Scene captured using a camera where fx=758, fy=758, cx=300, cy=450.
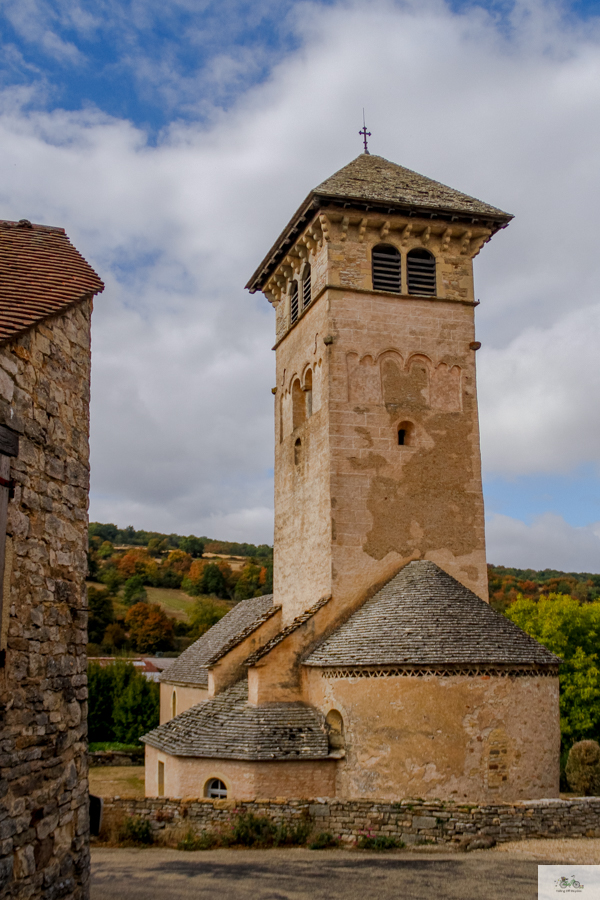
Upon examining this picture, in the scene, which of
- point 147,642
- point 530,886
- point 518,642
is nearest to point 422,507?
point 518,642

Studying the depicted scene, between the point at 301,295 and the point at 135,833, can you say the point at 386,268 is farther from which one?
the point at 135,833

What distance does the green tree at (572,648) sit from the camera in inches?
1169

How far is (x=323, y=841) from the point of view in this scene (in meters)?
13.0

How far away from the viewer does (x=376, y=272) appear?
787 inches

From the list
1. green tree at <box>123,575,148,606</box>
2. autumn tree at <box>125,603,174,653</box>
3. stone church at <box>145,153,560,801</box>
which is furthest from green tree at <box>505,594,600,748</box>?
green tree at <box>123,575,148,606</box>

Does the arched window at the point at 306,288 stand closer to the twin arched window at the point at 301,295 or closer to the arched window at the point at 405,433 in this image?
the twin arched window at the point at 301,295

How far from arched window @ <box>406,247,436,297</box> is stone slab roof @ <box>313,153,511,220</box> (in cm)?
134

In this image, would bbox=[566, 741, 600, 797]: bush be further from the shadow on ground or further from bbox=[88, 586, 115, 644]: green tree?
bbox=[88, 586, 115, 644]: green tree

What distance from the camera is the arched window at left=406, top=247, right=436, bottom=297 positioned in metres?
20.2

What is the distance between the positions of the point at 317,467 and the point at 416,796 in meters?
8.08

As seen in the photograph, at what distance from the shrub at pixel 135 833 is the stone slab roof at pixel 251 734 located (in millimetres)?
2468

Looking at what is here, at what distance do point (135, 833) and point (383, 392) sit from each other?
11322 mm

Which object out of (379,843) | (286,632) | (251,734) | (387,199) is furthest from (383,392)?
(379,843)

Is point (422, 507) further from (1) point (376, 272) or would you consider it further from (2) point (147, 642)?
(2) point (147, 642)
